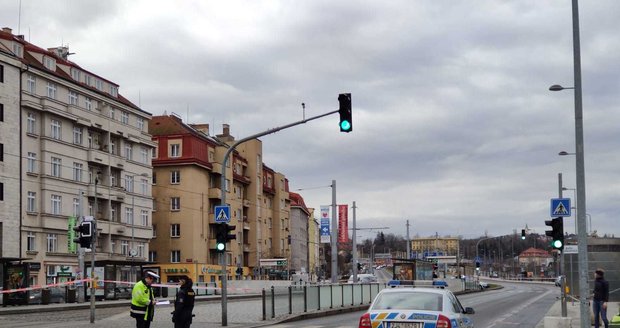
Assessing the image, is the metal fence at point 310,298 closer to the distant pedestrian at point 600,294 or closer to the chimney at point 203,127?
the distant pedestrian at point 600,294

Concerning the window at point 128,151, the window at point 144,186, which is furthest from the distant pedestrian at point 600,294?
the window at point 144,186

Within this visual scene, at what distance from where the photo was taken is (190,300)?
1742cm

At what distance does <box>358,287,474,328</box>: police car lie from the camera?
13266 mm

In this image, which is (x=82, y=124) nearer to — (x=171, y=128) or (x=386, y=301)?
(x=171, y=128)

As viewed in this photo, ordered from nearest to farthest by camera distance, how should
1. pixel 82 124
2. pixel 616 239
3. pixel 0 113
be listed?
1. pixel 616 239
2. pixel 0 113
3. pixel 82 124

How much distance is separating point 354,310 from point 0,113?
3036cm

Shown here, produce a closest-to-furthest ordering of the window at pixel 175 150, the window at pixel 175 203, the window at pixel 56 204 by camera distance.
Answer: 1. the window at pixel 56 204
2. the window at pixel 175 203
3. the window at pixel 175 150

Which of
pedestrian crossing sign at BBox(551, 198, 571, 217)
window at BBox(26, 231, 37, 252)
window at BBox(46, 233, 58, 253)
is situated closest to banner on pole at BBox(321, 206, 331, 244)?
window at BBox(46, 233, 58, 253)

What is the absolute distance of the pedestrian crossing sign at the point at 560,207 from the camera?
2467cm

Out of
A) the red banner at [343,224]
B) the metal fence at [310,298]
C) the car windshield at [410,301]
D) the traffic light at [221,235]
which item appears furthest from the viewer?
the red banner at [343,224]

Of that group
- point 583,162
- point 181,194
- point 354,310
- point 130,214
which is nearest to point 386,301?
point 583,162

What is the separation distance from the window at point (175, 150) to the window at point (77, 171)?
21.6 metres

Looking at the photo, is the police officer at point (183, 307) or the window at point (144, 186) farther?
the window at point (144, 186)

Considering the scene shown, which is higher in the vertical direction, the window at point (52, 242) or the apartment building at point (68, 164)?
the apartment building at point (68, 164)
